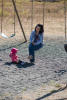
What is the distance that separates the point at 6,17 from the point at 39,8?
3.09m

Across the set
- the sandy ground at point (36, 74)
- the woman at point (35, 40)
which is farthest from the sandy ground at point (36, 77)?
the woman at point (35, 40)

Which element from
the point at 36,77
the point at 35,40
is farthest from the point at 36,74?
the point at 35,40

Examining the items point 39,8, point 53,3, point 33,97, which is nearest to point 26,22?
point 39,8

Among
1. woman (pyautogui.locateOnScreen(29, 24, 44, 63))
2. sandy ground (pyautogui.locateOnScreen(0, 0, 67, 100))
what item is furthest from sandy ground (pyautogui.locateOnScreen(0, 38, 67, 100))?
woman (pyautogui.locateOnScreen(29, 24, 44, 63))

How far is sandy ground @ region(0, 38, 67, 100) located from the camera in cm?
639

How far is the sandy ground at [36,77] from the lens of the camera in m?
6.39

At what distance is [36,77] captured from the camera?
24.8 ft

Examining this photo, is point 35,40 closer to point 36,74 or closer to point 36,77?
point 36,74

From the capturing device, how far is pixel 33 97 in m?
6.25

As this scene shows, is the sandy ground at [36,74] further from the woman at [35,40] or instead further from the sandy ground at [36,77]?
the woman at [35,40]

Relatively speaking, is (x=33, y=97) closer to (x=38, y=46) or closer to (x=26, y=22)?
(x=38, y=46)

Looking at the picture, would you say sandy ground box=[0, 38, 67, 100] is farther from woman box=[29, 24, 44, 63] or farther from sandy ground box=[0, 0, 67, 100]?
woman box=[29, 24, 44, 63]

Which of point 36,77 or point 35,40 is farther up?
point 35,40

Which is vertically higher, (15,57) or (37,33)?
(37,33)
